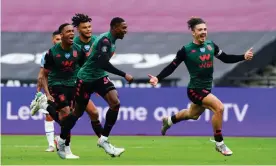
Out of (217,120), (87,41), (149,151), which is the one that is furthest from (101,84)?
(149,151)

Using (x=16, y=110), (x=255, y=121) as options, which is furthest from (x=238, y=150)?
(x=16, y=110)

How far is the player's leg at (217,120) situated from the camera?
50.3ft

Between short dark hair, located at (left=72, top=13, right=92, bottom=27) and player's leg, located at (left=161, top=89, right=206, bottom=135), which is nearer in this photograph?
short dark hair, located at (left=72, top=13, right=92, bottom=27)

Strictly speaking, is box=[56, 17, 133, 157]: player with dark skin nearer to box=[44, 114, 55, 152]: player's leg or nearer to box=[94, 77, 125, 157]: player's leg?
box=[94, 77, 125, 157]: player's leg

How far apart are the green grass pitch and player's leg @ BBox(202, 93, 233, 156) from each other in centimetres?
16

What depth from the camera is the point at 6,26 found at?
32094mm

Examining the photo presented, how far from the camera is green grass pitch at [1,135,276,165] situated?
14.6 meters

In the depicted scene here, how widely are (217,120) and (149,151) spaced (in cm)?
229

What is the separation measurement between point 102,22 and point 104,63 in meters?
17.1

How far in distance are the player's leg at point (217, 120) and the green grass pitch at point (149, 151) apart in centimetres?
16

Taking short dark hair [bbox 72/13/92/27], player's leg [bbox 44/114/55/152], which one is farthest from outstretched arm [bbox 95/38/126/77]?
player's leg [bbox 44/114/55/152]

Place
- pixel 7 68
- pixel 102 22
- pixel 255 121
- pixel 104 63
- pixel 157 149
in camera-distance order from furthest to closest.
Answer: pixel 102 22
pixel 7 68
pixel 255 121
pixel 157 149
pixel 104 63

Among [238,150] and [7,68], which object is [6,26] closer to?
[7,68]

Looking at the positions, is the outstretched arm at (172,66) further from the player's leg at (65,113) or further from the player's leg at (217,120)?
the player's leg at (65,113)
